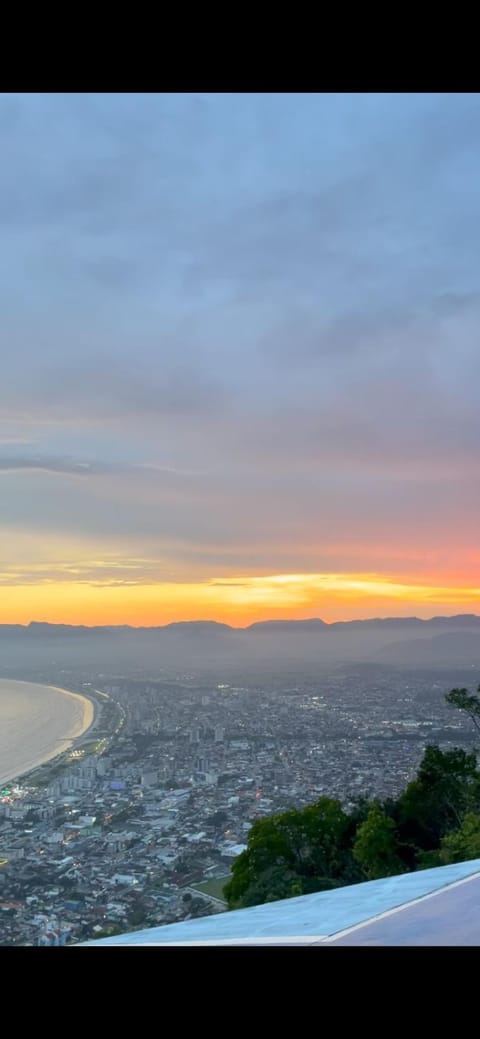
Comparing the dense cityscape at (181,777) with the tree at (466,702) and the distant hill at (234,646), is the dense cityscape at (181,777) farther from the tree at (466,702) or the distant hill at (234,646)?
the distant hill at (234,646)

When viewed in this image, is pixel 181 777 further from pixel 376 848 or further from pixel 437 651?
pixel 437 651

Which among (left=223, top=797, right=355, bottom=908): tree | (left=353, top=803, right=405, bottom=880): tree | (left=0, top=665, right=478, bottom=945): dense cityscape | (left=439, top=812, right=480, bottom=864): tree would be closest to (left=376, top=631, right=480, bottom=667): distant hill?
(left=0, top=665, right=478, bottom=945): dense cityscape

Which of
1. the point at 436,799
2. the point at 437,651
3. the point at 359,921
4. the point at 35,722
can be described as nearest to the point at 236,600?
the point at 437,651

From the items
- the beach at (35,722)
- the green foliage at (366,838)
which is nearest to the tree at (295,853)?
the green foliage at (366,838)

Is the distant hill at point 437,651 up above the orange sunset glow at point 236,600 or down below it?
below

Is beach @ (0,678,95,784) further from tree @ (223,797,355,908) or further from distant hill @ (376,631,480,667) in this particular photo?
distant hill @ (376,631,480,667)
